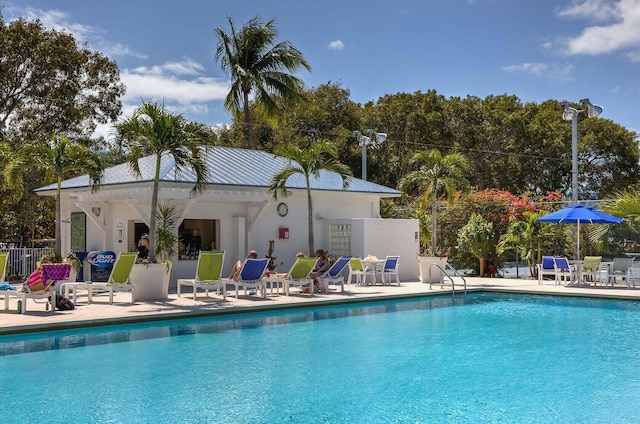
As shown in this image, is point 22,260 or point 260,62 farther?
point 260,62

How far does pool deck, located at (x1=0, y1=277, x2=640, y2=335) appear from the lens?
1167cm

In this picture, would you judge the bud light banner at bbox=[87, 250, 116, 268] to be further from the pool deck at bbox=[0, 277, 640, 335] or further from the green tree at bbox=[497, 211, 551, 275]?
the green tree at bbox=[497, 211, 551, 275]

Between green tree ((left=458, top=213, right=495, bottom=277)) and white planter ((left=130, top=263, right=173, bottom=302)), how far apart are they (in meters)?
11.4

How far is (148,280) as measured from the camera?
14.7 meters

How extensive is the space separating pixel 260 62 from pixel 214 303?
684 inches

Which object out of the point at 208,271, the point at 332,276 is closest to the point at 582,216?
the point at 332,276

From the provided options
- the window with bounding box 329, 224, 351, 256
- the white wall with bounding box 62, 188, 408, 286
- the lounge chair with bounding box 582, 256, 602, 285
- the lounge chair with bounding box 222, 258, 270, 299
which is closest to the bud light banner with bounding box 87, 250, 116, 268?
the white wall with bounding box 62, 188, 408, 286

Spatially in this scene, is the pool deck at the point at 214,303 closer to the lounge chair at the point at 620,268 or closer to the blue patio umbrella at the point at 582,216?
the lounge chair at the point at 620,268

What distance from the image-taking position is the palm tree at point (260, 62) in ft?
95.3

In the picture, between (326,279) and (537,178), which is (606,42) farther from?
(326,279)

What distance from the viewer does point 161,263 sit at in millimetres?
14781

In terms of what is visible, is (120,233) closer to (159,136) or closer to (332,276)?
(159,136)

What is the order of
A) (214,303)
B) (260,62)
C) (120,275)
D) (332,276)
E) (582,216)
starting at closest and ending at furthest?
(120,275), (214,303), (332,276), (582,216), (260,62)

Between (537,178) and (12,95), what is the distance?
95.2 feet
